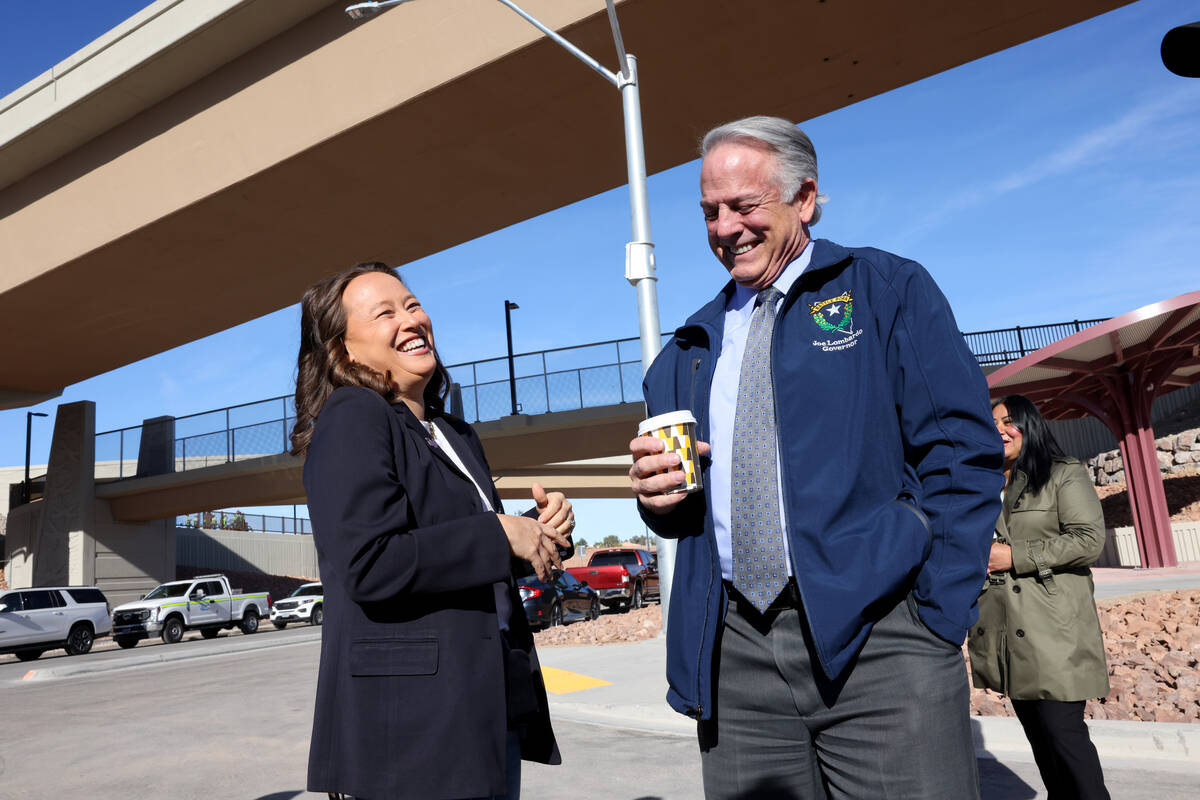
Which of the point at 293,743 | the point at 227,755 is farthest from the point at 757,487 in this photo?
the point at 293,743

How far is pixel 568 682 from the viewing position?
1020 cm

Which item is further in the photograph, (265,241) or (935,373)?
(265,241)

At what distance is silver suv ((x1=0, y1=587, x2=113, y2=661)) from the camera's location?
904 inches

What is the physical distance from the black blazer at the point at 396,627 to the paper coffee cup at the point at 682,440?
48 centimetres

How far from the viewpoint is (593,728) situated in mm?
7969

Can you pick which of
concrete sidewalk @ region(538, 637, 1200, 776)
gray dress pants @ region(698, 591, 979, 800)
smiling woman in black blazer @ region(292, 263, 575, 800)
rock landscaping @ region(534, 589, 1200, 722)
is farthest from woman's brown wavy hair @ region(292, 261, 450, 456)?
concrete sidewalk @ region(538, 637, 1200, 776)

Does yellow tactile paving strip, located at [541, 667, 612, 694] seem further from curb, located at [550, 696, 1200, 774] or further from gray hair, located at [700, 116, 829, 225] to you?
gray hair, located at [700, 116, 829, 225]

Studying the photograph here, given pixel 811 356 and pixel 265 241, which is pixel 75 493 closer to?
pixel 265 241

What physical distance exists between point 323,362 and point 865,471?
1.56 m

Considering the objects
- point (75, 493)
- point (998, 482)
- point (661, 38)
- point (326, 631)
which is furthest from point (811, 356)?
point (75, 493)

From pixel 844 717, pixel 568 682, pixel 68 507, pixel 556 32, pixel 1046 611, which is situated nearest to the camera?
pixel 844 717

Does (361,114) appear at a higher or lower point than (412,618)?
higher

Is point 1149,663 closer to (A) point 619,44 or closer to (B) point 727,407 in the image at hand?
(B) point 727,407

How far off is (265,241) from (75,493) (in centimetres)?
2205
